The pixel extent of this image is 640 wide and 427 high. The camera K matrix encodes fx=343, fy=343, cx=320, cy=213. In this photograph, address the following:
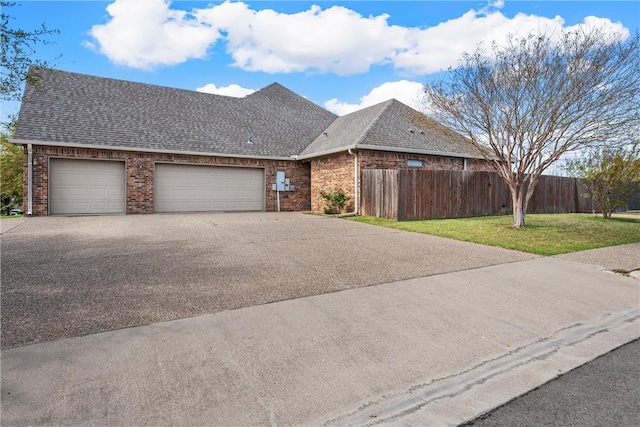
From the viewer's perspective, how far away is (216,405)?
2.20m

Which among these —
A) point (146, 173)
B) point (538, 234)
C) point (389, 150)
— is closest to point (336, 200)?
point (389, 150)

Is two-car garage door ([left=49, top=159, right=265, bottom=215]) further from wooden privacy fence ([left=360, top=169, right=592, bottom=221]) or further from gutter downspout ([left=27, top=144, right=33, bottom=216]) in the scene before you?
wooden privacy fence ([left=360, top=169, right=592, bottom=221])

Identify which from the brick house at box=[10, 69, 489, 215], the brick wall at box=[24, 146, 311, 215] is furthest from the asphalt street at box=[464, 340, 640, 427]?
the brick wall at box=[24, 146, 311, 215]

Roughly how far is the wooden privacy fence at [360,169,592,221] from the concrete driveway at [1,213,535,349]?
11.1 feet

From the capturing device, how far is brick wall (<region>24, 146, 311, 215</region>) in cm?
1350

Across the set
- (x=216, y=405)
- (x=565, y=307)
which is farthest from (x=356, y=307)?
(x=565, y=307)

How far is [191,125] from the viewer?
17438mm

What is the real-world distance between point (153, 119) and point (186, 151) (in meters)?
2.85

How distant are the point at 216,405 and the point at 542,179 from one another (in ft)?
63.3

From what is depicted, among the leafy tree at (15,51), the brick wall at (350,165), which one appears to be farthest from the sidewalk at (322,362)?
the brick wall at (350,165)

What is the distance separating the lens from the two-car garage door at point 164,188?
556 inches

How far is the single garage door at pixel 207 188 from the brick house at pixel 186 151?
47 mm

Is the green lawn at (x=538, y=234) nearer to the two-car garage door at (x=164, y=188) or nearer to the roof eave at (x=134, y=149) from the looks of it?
the roof eave at (x=134, y=149)

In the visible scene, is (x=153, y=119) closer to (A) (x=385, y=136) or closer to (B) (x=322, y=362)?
(A) (x=385, y=136)
